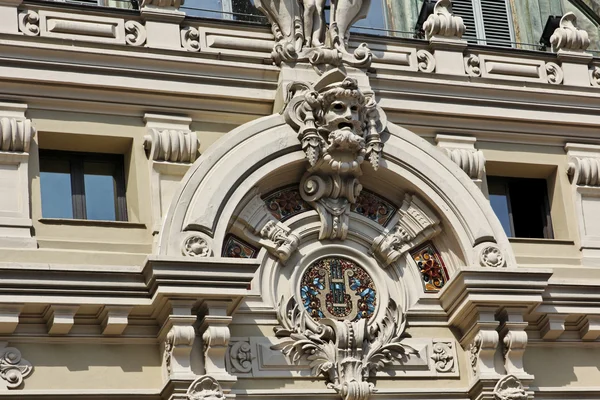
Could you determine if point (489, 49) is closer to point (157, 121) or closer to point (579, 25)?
point (579, 25)

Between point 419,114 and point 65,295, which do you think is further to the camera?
point 419,114

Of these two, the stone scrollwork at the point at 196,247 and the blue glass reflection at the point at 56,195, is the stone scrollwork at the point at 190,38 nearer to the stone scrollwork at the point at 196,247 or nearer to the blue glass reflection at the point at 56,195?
the blue glass reflection at the point at 56,195

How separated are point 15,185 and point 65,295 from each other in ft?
5.16

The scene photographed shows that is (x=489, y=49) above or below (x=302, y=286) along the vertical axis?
above

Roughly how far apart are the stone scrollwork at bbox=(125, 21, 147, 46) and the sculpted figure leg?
2.11m

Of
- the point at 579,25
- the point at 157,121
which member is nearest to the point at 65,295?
the point at 157,121

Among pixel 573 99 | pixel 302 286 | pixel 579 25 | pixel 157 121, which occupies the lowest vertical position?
pixel 302 286

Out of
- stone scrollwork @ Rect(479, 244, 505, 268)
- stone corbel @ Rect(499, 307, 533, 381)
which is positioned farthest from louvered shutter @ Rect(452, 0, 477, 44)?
stone corbel @ Rect(499, 307, 533, 381)

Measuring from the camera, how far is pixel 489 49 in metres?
21.0

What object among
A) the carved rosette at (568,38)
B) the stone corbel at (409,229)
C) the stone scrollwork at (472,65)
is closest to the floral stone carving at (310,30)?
the stone scrollwork at (472,65)

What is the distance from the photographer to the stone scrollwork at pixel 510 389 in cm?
1841

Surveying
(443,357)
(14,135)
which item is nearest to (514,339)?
(443,357)

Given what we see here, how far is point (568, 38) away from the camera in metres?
21.3

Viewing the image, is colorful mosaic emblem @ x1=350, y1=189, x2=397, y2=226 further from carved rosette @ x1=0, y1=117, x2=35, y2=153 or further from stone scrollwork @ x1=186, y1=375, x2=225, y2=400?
carved rosette @ x1=0, y1=117, x2=35, y2=153
